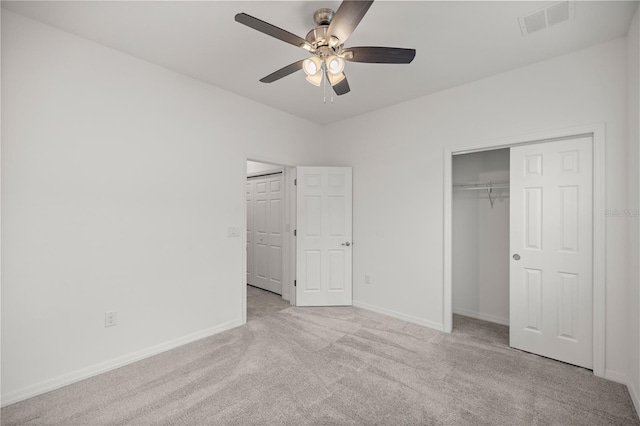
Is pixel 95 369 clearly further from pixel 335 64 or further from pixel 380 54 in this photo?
pixel 380 54

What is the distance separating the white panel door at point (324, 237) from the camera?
4.12 meters

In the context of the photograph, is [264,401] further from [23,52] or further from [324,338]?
[23,52]

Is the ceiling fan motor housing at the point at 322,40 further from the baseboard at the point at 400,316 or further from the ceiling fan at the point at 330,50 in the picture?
the baseboard at the point at 400,316

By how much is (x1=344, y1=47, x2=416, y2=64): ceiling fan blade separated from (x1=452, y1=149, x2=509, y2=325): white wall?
2330mm

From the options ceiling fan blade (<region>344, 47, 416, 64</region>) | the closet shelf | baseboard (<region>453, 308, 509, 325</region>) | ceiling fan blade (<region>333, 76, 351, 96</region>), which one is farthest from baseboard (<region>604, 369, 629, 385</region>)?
ceiling fan blade (<region>333, 76, 351, 96</region>)

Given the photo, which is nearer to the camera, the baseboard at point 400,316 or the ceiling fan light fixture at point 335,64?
the ceiling fan light fixture at point 335,64

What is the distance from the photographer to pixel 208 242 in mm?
3152

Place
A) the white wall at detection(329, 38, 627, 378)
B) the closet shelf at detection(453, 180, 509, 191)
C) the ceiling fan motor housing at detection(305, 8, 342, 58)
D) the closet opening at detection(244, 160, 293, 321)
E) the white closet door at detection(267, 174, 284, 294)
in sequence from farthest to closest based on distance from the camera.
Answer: the white closet door at detection(267, 174, 284, 294)
the closet opening at detection(244, 160, 293, 321)
the closet shelf at detection(453, 180, 509, 191)
the white wall at detection(329, 38, 627, 378)
the ceiling fan motor housing at detection(305, 8, 342, 58)

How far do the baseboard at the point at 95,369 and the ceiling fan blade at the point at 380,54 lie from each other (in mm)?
2972

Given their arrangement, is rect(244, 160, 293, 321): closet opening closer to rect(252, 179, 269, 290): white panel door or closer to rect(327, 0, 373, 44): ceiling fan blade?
rect(252, 179, 269, 290): white panel door

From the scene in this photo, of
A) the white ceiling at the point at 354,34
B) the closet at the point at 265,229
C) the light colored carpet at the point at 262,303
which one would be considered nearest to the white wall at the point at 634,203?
the white ceiling at the point at 354,34

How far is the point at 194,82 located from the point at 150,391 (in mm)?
2850

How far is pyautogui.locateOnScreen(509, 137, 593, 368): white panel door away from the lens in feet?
8.21

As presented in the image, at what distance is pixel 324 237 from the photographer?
4.15m
